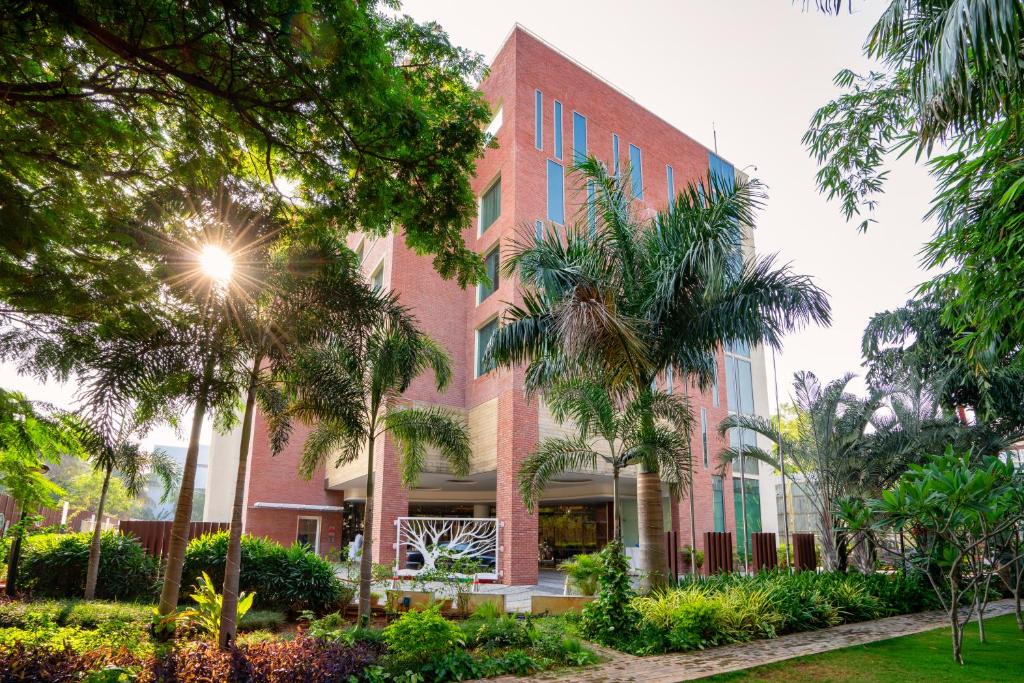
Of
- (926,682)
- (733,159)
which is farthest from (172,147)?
(733,159)

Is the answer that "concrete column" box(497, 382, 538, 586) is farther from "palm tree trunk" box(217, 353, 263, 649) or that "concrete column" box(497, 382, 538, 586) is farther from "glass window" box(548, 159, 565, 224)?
"palm tree trunk" box(217, 353, 263, 649)

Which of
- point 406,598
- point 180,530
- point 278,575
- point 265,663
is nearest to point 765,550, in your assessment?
point 406,598

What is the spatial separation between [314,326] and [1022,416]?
702 inches

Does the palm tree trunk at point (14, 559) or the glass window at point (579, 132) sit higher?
the glass window at point (579, 132)

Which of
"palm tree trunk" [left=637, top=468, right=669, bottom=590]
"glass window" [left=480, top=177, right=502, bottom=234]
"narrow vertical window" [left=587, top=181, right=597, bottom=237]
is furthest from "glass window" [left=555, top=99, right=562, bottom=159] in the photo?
"palm tree trunk" [left=637, top=468, right=669, bottom=590]

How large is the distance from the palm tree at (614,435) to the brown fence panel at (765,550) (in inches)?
178

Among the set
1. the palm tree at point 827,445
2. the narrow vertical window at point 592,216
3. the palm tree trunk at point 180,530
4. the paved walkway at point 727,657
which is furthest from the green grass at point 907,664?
the palm tree trunk at point 180,530

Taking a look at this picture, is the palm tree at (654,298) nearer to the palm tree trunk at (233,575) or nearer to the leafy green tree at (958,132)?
the leafy green tree at (958,132)

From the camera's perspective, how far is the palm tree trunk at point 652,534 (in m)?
10.3

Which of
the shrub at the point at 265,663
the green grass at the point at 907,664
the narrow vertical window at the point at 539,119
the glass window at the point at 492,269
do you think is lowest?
the green grass at the point at 907,664

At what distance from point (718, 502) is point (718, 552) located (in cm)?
803

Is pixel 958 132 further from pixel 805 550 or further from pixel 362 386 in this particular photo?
pixel 805 550

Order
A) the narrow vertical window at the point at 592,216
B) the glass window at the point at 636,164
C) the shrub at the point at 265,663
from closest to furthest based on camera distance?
the shrub at the point at 265,663 < the narrow vertical window at the point at 592,216 < the glass window at the point at 636,164

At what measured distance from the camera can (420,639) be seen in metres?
7.27
